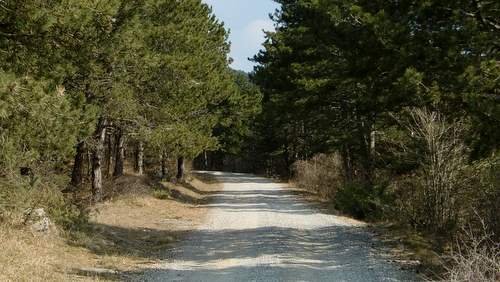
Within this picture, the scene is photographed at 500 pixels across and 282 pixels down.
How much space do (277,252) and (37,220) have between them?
5.29 m

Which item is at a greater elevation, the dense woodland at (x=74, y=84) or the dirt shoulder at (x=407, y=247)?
the dense woodland at (x=74, y=84)

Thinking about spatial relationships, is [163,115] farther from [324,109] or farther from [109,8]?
[109,8]

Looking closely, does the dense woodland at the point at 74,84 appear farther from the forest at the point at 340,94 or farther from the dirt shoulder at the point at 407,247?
the dirt shoulder at the point at 407,247

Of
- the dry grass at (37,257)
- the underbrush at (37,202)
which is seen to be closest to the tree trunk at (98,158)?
the underbrush at (37,202)

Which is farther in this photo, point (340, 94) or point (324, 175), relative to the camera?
point (324, 175)

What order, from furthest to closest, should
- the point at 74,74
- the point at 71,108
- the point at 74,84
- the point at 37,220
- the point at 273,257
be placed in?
1. the point at 74,84
2. the point at 74,74
3. the point at 273,257
4. the point at 37,220
5. the point at 71,108

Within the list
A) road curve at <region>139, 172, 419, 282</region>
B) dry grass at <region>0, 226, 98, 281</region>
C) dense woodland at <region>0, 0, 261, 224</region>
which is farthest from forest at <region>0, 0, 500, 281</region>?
road curve at <region>139, 172, 419, 282</region>

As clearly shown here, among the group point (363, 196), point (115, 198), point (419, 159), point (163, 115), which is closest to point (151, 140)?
point (163, 115)

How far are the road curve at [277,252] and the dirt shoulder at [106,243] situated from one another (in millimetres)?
683

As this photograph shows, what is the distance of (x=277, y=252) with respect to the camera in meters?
12.5

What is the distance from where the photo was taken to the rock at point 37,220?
1091 centimetres

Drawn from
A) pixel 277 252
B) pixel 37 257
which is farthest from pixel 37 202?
pixel 277 252

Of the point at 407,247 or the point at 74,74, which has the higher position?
the point at 74,74

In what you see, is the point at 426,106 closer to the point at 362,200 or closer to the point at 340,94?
the point at 362,200
